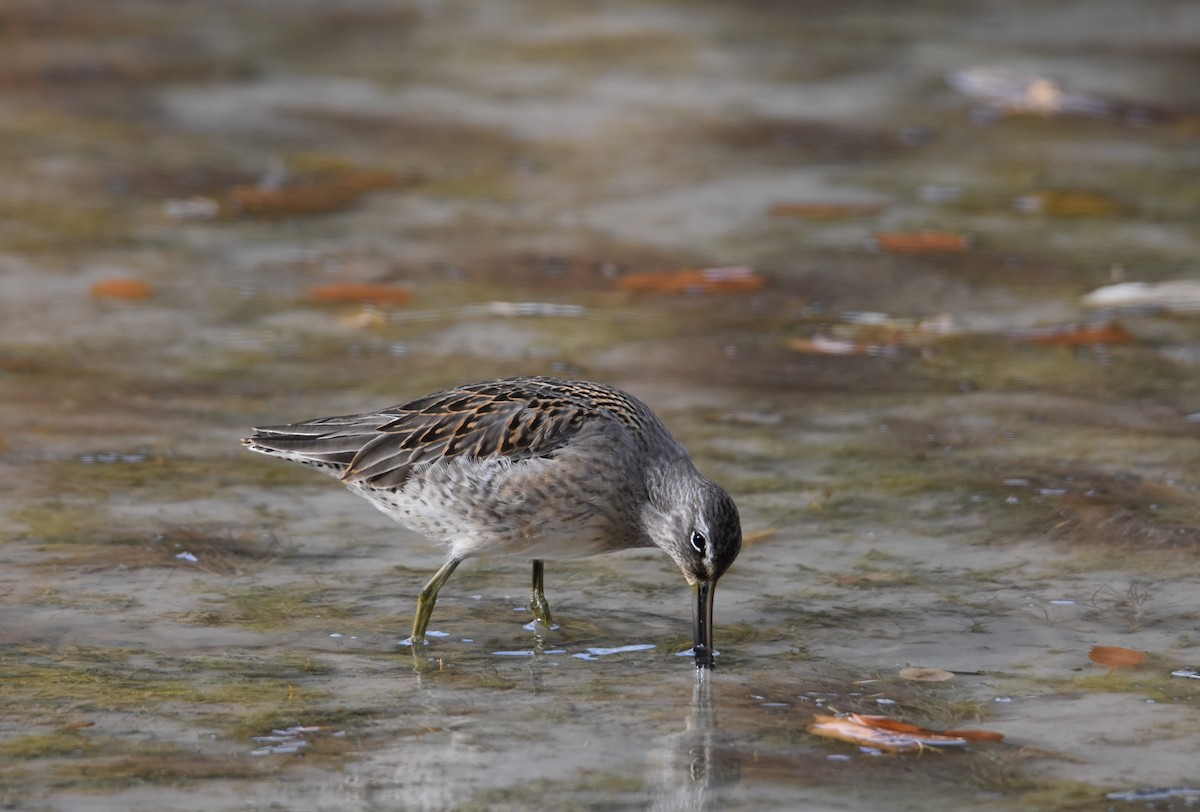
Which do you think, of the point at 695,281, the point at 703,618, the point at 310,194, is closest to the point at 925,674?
the point at 703,618

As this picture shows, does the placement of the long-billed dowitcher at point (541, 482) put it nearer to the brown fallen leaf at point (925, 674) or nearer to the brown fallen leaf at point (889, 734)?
the brown fallen leaf at point (925, 674)

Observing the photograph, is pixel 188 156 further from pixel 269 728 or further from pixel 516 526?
pixel 269 728

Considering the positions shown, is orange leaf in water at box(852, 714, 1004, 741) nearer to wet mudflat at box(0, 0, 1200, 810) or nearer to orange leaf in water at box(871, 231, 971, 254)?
wet mudflat at box(0, 0, 1200, 810)

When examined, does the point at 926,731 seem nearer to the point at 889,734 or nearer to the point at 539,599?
the point at 889,734

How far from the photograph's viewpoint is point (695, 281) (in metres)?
10.1

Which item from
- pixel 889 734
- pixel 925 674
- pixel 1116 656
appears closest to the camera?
pixel 889 734

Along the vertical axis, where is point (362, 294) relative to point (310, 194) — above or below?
below

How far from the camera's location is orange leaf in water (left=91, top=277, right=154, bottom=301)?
31.7 feet

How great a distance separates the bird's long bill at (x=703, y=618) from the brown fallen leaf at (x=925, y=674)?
57cm

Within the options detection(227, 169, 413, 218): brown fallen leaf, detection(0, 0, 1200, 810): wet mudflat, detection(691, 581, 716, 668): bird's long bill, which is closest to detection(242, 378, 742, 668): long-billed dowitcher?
detection(691, 581, 716, 668): bird's long bill

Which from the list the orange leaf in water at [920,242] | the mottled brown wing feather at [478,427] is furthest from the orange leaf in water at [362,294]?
the mottled brown wing feather at [478,427]

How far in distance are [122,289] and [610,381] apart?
287 centimetres

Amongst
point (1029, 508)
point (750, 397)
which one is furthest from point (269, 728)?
point (750, 397)

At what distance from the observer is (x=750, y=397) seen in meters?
8.28
